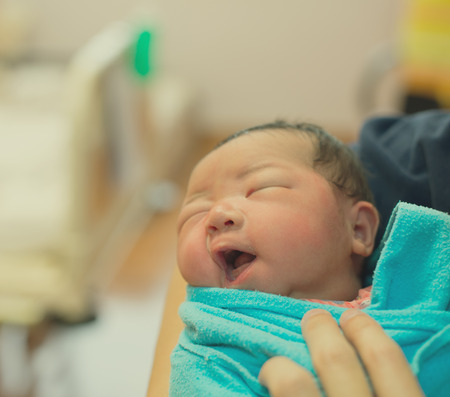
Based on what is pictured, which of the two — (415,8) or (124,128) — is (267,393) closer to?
(124,128)

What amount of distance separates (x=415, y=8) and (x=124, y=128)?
1081mm

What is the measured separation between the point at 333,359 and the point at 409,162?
46 centimetres

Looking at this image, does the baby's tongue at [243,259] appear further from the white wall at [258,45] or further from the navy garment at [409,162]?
the white wall at [258,45]

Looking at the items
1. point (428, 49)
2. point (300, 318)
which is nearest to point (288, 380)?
point (300, 318)

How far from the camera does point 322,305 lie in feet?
2.34

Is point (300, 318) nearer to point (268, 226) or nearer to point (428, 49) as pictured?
point (268, 226)

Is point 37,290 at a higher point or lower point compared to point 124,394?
higher

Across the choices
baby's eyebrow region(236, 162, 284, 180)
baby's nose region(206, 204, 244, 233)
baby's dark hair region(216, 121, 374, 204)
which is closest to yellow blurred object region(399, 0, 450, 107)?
baby's dark hair region(216, 121, 374, 204)

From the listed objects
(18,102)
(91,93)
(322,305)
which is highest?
(322,305)

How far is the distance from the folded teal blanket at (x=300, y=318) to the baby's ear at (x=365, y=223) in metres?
0.09

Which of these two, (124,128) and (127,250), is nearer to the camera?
(124,128)

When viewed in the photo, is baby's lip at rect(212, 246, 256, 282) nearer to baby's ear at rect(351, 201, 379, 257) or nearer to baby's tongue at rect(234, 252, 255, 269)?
baby's tongue at rect(234, 252, 255, 269)

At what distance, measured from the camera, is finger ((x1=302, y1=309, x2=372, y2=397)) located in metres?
0.54

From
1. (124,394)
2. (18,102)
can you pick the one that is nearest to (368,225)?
(124,394)
